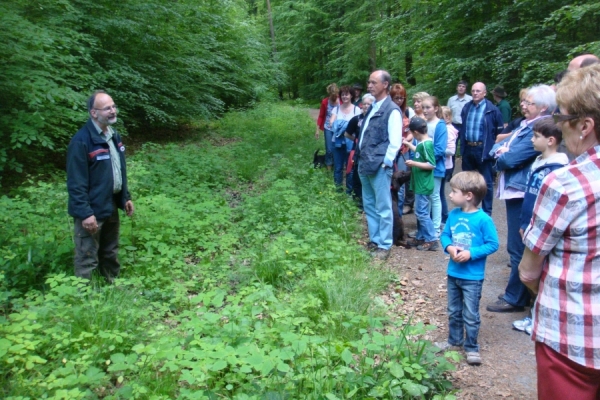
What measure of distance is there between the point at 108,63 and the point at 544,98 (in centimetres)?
1011

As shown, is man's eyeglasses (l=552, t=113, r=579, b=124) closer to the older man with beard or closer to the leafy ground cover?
the leafy ground cover

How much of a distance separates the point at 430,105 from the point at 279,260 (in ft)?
10.0

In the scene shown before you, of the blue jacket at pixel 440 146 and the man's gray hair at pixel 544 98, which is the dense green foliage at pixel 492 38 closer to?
the blue jacket at pixel 440 146

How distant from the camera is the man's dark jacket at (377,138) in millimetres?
5727

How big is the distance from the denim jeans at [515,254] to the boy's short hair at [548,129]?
34.2 inches

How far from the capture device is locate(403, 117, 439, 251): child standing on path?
6.12 metres

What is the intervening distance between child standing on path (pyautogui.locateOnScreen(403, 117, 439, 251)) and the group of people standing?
0.01 metres

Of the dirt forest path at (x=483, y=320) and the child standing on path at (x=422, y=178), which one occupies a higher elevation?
the child standing on path at (x=422, y=178)

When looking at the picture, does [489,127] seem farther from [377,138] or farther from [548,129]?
[548,129]

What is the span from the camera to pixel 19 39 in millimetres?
7262

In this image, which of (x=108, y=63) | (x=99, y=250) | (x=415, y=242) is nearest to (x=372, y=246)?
(x=415, y=242)

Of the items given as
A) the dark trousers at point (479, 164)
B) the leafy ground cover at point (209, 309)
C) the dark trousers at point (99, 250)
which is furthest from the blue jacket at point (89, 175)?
the dark trousers at point (479, 164)

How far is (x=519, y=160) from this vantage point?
14.7ft

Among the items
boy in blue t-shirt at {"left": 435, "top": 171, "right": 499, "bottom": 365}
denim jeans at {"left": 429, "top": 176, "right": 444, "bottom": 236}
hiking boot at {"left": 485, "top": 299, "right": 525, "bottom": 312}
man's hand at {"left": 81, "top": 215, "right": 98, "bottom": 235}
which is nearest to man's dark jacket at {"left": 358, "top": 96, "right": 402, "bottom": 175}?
denim jeans at {"left": 429, "top": 176, "right": 444, "bottom": 236}
